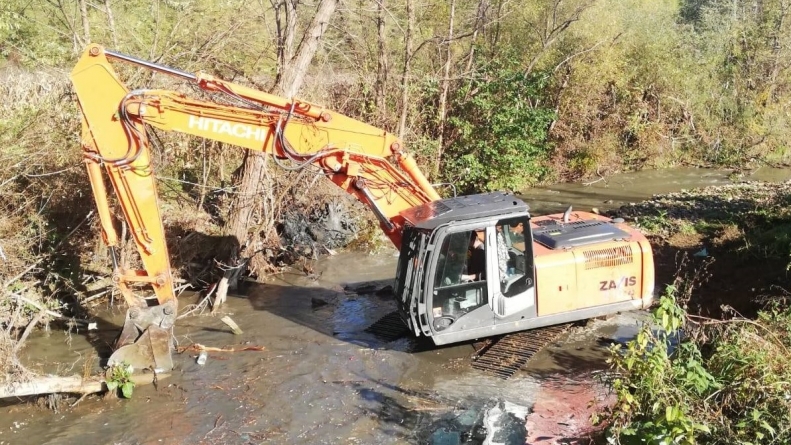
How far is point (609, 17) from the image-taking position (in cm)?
2042

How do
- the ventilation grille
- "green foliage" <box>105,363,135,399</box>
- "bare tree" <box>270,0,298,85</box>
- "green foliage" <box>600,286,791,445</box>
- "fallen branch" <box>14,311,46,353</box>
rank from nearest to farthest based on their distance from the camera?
"green foliage" <box>600,286,791,445</box>, "green foliage" <box>105,363,135,399</box>, the ventilation grille, "fallen branch" <box>14,311,46,353</box>, "bare tree" <box>270,0,298,85</box>

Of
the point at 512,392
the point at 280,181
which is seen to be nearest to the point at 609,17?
the point at 280,181

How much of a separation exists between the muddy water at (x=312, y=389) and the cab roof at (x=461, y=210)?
1.90 metres

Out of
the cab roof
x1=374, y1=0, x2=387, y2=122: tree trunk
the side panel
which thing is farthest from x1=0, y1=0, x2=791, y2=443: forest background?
the cab roof

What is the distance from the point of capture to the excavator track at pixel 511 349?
27.6 feet

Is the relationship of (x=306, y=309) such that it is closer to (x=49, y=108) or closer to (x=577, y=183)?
(x=49, y=108)

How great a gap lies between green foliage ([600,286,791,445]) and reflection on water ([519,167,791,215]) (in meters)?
10.9

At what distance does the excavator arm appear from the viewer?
768 cm

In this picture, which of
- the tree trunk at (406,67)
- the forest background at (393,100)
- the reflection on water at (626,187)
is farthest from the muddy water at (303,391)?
the reflection on water at (626,187)

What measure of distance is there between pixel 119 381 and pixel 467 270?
430cm

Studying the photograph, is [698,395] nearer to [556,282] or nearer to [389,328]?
[556,282]

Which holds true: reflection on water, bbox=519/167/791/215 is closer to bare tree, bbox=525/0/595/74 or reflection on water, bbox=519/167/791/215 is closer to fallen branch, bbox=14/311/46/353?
bare tree, bbox=525/0/595/74

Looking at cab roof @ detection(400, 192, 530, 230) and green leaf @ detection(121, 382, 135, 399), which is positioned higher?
cab roof @ detection(400, 192, 530, 230)

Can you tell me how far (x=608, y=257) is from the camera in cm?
860
